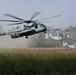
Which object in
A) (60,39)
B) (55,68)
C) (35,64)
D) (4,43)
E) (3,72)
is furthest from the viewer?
(60,39)

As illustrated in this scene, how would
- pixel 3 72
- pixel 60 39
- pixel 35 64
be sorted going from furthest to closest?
1. pixel 60 39
2. pixel 35 64
3. pixel 3 72

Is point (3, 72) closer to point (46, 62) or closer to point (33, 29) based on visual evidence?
point (46, 62)

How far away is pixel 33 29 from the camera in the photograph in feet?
180

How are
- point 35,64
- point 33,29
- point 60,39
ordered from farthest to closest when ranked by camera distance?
point 60,39 → point 33,29 → point 35,64

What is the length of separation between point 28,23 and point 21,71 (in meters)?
47.5

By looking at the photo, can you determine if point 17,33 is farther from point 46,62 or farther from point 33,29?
point 46,62

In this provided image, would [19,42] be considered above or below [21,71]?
below

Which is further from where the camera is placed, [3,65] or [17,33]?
[17,33]

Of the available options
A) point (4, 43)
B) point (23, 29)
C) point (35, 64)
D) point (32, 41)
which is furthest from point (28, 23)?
point (35, 64)

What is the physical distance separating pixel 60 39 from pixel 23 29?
171 ft

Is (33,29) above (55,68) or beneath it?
beneath

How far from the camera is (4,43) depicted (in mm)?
81625

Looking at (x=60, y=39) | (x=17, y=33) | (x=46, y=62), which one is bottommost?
(x=60, y=39)

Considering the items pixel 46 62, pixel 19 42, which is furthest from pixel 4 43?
pixel 46 62
